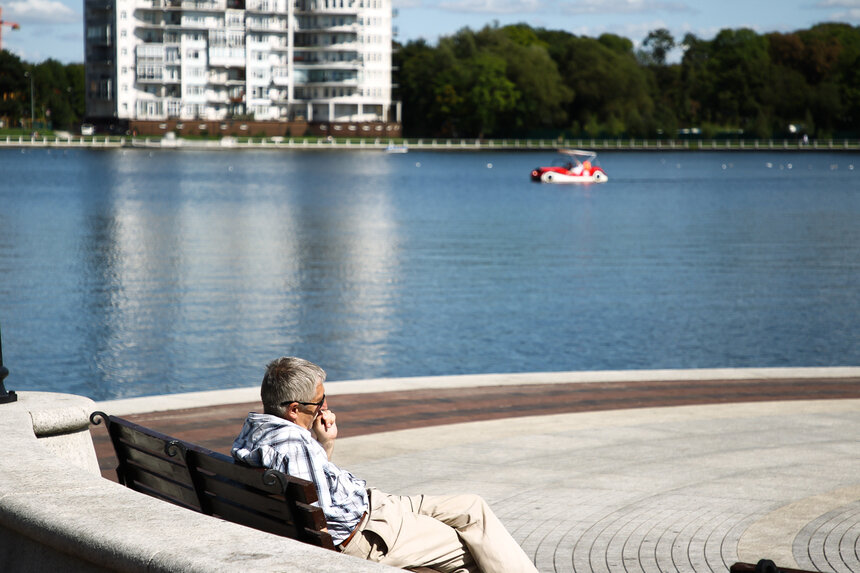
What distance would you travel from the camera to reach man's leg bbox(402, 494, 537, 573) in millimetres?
4480

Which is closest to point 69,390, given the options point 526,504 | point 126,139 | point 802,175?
point 526,504

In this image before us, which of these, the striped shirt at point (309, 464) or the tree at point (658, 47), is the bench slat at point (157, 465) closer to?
the striped shirt at point (309, 464)

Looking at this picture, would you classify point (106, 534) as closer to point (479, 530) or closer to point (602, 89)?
point (479, 530)

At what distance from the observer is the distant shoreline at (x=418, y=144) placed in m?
143

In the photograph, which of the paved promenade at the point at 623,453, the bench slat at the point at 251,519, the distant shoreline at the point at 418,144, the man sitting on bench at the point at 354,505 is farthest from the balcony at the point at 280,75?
the bench slat at the point at 251,519

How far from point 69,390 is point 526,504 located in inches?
452

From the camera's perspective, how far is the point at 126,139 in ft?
466

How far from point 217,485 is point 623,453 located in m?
5.32

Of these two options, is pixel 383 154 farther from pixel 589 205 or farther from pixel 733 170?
pixel 589 205

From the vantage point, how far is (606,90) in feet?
484

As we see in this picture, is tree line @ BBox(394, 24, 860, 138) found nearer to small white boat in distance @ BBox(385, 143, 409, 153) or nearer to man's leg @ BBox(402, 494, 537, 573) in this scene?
small white boat in distance @ BBox(385, 143, 409, 153)

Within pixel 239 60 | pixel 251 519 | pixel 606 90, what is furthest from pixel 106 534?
pixel 606 90

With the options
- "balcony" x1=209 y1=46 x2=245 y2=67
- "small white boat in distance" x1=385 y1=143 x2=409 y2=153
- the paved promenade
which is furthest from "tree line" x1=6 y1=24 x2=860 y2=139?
the paved promenade

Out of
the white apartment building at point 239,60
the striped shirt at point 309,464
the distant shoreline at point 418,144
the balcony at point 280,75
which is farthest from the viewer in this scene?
the balcony at point 280,75
